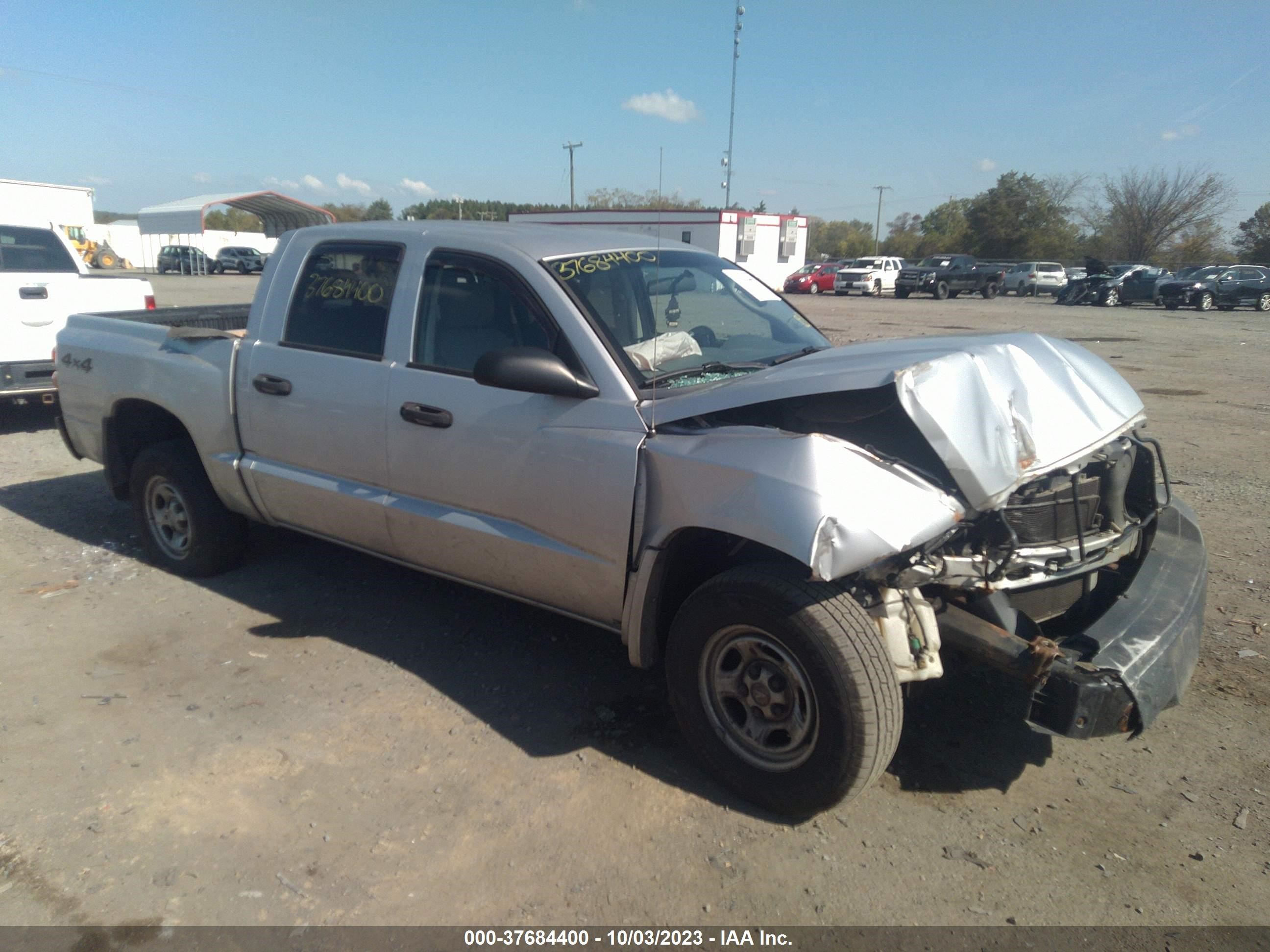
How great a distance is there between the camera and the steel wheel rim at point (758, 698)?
295 centimetres

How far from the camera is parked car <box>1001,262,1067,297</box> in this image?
41.4 metres

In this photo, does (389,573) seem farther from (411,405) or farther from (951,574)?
(951,574)

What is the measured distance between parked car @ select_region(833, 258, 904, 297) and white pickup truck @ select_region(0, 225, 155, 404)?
1346 inches

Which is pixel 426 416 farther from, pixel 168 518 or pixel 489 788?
pixel 168 518

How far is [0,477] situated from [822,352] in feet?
22.2

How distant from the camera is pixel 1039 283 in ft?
136

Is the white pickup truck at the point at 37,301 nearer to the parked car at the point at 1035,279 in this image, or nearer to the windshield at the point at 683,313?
the windshield at the point at 683,313

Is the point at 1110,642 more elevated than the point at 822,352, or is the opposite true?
the point at 822,352

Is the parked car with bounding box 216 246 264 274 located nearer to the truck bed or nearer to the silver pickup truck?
the truck bed

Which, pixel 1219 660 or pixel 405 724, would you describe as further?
pixel 1219 660

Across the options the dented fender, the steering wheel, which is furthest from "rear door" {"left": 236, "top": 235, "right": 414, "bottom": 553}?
the dented fender

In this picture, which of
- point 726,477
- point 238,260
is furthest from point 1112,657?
point 238,260

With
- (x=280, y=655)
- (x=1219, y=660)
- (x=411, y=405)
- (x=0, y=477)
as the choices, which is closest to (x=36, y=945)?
(x=280, y=655)

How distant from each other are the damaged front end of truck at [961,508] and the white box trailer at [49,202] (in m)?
24.8
